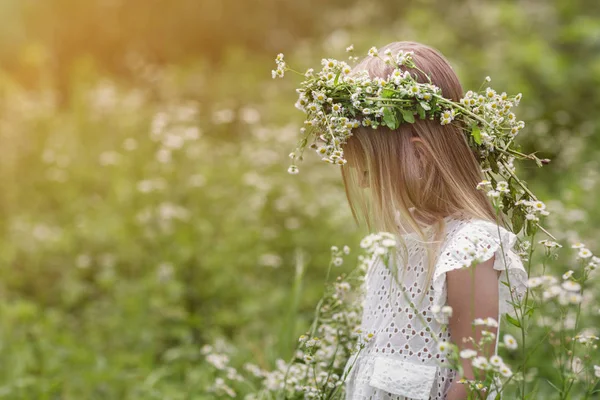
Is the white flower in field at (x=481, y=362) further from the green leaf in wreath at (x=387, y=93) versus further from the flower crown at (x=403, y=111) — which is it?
the green leaf in wreath at (x=387, y=93)

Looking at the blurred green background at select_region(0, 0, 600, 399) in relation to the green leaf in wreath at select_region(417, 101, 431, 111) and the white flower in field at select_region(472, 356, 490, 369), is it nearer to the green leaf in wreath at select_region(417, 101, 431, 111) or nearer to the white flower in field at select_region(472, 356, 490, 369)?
the green leaf in wreath at select_region(417, 101, 431, 111)

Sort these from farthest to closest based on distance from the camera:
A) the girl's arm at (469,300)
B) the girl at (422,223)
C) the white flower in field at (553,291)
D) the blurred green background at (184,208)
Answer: the blurred green background at (184,208), the girl at (422,223), the girl's arm at (469,300), the white flower in field at (553,291)

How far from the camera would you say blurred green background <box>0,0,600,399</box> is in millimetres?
3586

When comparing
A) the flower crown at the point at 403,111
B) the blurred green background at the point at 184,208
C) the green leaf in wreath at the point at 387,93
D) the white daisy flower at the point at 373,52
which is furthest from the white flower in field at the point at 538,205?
the blurred green background at the point at 184,208

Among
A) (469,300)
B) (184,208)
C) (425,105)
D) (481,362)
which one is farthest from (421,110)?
(184,208)

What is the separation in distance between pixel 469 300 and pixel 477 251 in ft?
0.38

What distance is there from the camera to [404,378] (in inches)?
69.0

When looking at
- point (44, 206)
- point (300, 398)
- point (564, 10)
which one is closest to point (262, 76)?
point (44, 206)

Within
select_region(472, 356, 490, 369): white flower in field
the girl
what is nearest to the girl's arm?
the girl

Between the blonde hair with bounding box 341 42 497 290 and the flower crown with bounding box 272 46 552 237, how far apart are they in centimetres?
3

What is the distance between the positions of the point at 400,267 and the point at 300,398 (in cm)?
→ 63

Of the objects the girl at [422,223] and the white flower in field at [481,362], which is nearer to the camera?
the white flower in field at [481,362]

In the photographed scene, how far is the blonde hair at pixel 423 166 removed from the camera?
175 centimetres

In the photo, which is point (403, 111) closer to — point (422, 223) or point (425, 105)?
point (425, 105)
